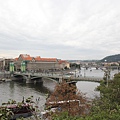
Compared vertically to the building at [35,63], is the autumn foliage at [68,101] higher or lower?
lower

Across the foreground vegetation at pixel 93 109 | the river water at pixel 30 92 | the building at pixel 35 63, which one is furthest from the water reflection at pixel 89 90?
the building at pixel 35 63

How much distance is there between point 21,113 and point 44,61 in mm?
109687

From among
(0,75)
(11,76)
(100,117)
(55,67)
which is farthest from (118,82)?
(55,67)

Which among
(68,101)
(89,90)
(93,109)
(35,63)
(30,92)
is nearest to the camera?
(93,109)

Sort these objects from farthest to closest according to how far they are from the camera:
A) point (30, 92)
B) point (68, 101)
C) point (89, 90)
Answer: point (89, 90)
point (30, 92)
point (68, 101)

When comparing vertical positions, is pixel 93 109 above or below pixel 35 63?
below

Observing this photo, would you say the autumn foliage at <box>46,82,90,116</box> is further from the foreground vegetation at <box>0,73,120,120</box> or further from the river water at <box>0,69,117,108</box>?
the river water at <box>0,69,117,108</box>

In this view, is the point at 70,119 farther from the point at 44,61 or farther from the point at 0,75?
the point at 44,61

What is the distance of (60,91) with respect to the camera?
21219 mm

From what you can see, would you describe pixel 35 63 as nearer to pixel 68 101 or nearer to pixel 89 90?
pixel 89 90

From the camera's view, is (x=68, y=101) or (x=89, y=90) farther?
(x=89, y=90)

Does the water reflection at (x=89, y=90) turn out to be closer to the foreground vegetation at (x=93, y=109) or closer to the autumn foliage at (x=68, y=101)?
the autumn foliage at (x=68, y=101)

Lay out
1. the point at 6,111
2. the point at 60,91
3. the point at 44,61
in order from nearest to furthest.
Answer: the point at 6,111 → the point at 60,91 → the point at 44,61

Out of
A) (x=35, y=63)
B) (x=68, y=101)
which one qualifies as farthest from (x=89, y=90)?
(x=35, y=63)
